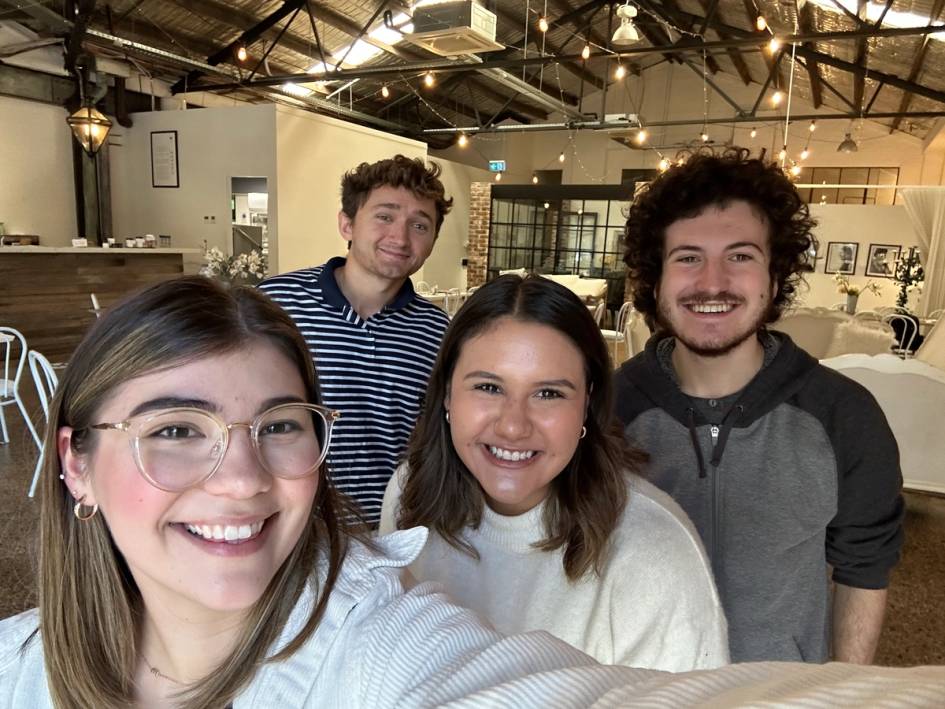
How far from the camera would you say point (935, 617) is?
110 inches

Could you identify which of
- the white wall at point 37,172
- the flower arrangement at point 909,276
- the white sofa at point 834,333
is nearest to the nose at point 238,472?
the white sofa at point 834,333

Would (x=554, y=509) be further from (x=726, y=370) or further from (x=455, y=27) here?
(x=455, y=27)

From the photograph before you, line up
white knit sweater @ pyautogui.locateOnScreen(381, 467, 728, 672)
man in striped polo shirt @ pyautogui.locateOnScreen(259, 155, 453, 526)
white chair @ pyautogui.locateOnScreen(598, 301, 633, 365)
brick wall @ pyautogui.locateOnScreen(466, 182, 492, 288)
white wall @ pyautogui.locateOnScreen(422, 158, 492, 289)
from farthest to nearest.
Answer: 1. brick wall @ pyautogui.locateOnScreen(466, 182, 492, 288)
2. white wall @ pyautogui.locateOnScreen(422, 158, 492, 289)
3. white chair @ pyautogui.locateOnScreen(598, 301, 633, 365)
4. man in striped polo shirt @ pyautogui.locateOnScreen(259, 155, 453, 526)
5. white knit sweater @ pyautogui.locateOnScreen(381, 467, 728, 672)

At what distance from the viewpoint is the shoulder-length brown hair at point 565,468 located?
46.9 inches

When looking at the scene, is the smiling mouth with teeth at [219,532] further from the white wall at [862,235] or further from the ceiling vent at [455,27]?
the white wall at [862,235]

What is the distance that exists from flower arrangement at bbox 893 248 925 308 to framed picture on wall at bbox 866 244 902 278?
2015 millimetres

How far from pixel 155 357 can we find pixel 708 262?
118cm

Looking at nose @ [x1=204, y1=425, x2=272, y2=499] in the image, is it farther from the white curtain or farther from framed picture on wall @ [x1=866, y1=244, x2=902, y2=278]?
framed picture on wall @ [x1=866, y1=244, x2=902, y2=278]

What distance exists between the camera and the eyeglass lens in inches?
30.4

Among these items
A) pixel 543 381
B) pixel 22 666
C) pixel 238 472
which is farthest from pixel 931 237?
pixel 22 666

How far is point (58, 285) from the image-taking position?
7.34 m

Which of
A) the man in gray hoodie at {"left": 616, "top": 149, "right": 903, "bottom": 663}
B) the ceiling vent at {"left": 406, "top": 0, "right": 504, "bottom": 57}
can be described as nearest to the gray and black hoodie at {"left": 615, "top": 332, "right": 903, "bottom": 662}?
the man in gray hoodie at {"left": 616, "top": 149, "right": 903, "bottom": 663}

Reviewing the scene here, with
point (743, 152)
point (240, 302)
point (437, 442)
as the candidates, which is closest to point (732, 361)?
point (743, 152)

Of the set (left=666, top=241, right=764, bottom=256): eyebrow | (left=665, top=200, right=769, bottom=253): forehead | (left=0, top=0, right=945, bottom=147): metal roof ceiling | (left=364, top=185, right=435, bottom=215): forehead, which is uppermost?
(left=0, top=0, right=945, bottom=147): metal roof ceiling
